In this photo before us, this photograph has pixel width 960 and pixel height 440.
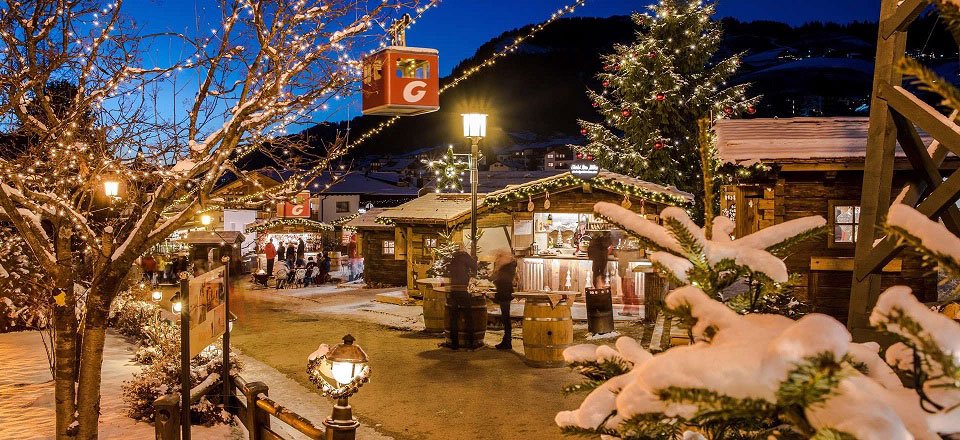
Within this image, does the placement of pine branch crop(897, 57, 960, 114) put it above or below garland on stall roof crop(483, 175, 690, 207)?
below

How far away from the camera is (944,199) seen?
185 inches

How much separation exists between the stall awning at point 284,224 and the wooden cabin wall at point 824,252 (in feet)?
93.6

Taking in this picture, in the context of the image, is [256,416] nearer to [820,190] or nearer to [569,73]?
[820,190]

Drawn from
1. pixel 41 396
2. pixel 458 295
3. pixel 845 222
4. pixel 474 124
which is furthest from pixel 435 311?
pixel 845 222

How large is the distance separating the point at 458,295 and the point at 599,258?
536 cm

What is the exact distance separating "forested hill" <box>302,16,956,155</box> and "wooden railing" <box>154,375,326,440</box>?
243 feet

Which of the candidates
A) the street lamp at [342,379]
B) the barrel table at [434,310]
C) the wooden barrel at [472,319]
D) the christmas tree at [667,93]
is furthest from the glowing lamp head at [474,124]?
the christmas tree at [667,93]

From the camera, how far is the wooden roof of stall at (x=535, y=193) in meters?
19.2

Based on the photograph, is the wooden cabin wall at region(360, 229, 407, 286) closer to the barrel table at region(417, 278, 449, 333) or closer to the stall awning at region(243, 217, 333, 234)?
the barrel table at region(417, 278, 449, 333)

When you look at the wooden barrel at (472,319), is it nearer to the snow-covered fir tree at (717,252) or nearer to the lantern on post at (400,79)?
the lantern on post at (400,79)

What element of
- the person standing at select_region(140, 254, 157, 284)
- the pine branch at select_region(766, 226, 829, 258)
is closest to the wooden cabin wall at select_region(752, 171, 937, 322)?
the pine branch at select_region(766, 226, 829, 258)

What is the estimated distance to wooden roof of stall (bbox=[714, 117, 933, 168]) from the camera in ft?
35.9

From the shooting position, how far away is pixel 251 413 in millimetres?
7199

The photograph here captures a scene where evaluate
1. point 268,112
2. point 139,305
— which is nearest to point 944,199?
point 268,112
